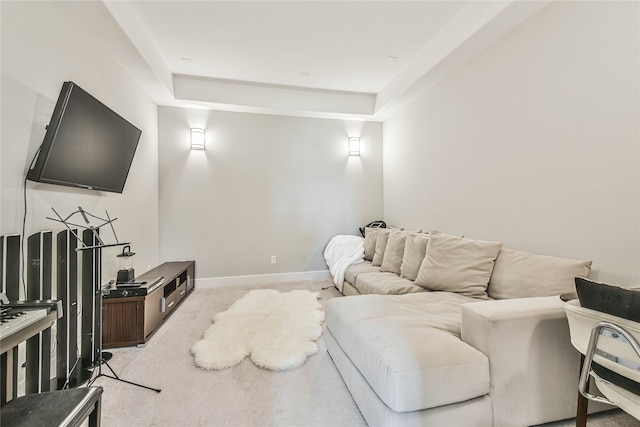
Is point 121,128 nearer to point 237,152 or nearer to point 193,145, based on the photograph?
point 193,145

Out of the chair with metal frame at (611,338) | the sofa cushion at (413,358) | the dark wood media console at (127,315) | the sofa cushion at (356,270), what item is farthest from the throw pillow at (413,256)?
the dark wood media console at (127,315)

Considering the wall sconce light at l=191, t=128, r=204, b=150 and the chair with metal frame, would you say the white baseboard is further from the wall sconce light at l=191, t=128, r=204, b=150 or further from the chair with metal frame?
the chair with metal frame

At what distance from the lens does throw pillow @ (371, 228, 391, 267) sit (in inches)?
128

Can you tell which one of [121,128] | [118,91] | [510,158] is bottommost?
[510,158]

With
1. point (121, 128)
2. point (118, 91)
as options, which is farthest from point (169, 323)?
point (118, 91)

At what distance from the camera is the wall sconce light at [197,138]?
387 cm

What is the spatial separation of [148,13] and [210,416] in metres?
3.10

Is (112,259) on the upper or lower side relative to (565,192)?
lower

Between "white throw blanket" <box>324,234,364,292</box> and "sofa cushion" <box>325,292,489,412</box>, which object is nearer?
"sofa cushion" <box>325,292,489,412</box>

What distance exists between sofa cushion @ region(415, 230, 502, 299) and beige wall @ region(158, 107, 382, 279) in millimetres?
2203

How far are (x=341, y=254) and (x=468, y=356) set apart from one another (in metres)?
2.51

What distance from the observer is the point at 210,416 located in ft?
4.92

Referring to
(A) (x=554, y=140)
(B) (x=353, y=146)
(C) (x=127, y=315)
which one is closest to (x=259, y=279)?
(C) (x=127, y=315)

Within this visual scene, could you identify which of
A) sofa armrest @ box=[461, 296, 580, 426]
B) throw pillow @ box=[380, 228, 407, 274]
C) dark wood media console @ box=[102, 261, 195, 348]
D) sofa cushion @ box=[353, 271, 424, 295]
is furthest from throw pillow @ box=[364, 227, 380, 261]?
dark wood media console @ box=[102, 261, 195, 348]
